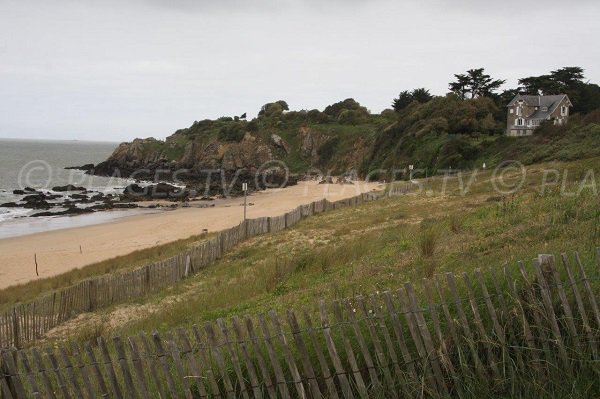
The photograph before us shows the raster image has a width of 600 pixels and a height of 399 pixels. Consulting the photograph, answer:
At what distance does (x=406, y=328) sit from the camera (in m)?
5.36

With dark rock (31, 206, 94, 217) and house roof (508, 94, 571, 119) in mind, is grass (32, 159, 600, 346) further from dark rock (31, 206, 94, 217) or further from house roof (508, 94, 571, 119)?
house roof (508, 94, 571, 119)

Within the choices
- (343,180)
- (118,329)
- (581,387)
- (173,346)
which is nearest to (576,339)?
(581,387)

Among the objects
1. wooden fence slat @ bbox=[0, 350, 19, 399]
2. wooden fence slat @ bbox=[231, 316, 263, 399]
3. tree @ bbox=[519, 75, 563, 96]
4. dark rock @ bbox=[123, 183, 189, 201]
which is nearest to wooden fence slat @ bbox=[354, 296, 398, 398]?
wooden fence slat @ bbox=[231, 316, 263, 399]

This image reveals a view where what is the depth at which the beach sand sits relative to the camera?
25.0 metres

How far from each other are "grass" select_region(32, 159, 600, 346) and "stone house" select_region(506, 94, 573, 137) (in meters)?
41.5

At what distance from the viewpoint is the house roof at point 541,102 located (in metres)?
54.3

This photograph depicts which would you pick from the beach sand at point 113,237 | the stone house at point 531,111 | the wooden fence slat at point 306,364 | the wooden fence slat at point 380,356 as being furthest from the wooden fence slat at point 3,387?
the stone house at point 531,111

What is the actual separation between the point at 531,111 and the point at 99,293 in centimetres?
5337

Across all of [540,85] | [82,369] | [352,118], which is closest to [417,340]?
[82,369]

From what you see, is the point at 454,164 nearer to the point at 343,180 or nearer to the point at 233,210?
the point at 343,180

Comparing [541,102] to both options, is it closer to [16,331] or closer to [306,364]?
[16,331]

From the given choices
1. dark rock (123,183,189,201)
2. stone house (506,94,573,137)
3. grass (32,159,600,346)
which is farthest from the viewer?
dark rock (123,183,189,201)

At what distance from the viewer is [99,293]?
13.7 m

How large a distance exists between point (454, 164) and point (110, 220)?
3139 centimetres
